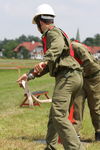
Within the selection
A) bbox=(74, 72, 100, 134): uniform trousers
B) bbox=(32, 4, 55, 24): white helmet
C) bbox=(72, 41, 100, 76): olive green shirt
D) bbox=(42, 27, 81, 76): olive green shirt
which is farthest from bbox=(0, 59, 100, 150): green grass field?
bbox=(32, 4, 55, 24): white helmet

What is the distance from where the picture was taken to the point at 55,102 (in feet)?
17.2

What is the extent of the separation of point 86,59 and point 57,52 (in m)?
1.83

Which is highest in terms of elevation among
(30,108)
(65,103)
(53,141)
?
(65,103)

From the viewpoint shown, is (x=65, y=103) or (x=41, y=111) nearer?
(x=65, y=103)

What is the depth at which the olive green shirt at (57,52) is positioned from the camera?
4.95 m

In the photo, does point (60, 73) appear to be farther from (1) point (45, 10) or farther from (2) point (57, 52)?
(1) point (45, 10)

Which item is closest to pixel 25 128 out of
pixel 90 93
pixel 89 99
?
pixel 89 99

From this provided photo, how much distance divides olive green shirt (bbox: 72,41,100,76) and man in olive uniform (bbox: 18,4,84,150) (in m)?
1.22

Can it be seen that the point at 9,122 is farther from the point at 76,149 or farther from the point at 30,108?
the point at 76,149

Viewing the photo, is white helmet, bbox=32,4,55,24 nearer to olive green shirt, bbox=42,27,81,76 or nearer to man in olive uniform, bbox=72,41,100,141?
olive green shirt, bbox=42,27,81,76

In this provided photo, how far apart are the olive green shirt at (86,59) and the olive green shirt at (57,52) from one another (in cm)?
125

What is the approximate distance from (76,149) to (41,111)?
635 cm

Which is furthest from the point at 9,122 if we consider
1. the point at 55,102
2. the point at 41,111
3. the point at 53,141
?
the point at 55,102

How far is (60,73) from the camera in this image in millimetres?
5359
